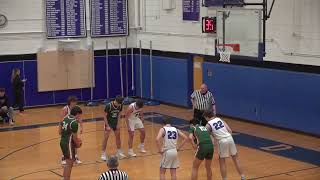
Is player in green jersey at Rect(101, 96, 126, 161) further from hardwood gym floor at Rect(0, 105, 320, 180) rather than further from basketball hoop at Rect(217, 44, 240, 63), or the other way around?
basketball hoop at Rect(217, 44, 240, 63)

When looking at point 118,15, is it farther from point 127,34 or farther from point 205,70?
point 205,70

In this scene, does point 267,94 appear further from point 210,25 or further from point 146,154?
point 146,154

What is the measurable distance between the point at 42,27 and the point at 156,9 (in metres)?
4.99

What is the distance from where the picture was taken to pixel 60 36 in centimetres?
2553

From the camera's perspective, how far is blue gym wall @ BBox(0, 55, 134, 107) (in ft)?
80.5

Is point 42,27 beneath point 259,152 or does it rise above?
above

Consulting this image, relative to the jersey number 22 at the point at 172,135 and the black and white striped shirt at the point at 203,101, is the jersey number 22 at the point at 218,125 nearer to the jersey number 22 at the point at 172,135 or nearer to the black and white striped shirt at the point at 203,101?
the jersey number 22 at the point at 172,135

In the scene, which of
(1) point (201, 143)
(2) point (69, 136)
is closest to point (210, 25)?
(1) point (201, 143)

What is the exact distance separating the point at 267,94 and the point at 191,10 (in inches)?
210

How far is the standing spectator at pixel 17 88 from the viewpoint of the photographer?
76.0 feet

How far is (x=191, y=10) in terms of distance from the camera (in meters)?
23.8

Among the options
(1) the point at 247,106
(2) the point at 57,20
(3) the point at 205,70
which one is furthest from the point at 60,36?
(1) the point at 247,106

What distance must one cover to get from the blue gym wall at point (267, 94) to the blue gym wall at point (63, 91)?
17.2ft

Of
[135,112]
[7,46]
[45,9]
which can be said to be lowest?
[135,112]
